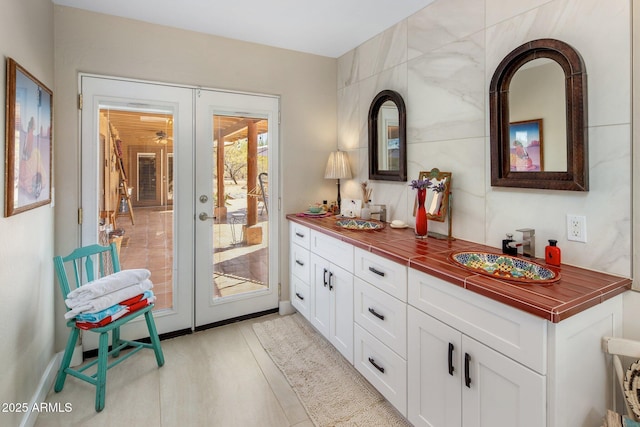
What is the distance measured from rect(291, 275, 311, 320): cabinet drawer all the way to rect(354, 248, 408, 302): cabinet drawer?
833 millimetres

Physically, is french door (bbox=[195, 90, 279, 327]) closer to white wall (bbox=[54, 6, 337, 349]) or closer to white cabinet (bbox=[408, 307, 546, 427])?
white wall (bbox=[54, 6, 337, 349])

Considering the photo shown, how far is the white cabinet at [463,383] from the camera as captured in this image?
1187 mm

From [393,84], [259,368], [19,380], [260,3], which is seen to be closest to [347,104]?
[393,84]

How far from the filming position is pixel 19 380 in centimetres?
165

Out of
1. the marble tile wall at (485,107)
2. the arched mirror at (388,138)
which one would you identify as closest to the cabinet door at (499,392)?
the marble tile wall at (485,107)

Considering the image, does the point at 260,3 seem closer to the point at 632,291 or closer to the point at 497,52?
the point at 497,52

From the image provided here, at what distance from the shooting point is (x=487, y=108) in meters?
1.92

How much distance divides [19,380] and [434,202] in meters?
2.48

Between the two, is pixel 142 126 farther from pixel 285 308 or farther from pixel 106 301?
pixel 285 308

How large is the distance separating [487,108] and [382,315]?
1.33 meters

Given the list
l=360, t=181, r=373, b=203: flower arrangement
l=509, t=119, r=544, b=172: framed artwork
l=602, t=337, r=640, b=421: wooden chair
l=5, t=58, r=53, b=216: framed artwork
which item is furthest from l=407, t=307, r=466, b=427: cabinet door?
l=5, t=58, r=53, b=216: framed artwork

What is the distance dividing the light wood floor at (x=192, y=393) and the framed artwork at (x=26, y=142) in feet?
3.88

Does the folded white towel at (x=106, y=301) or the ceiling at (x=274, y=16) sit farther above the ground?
the ceiling at (x=274, y=16)

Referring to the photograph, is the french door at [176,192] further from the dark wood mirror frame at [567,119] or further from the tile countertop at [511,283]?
the dark wood mirror frame at [567,119]
